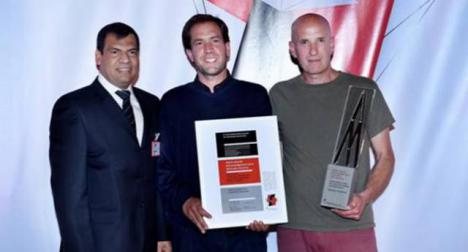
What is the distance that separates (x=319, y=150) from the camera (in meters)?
2.28

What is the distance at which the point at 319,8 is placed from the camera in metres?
2.77

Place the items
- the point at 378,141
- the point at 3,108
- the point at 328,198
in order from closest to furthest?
1. the point at 328,198
2. the point at 378,141
3. the point at 3,108

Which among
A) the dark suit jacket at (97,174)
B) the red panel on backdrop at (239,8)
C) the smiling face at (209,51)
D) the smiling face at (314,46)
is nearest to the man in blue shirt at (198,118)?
the smiling face at (209,51)

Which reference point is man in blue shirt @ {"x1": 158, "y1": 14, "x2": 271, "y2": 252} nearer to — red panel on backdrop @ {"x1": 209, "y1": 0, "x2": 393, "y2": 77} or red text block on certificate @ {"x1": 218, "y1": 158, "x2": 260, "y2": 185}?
red text block on certificate @ {"x1": 218, "y1": 158, "x2": 260, "y2": 185}

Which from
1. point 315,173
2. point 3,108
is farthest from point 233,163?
point 3,108

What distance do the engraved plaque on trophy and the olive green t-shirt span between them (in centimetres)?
4

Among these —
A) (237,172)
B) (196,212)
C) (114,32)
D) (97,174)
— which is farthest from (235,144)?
(114,32)

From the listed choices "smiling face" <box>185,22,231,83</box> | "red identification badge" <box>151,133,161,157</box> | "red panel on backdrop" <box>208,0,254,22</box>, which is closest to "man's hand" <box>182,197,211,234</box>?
"red identification badge" <box>151,133,161,157</box>

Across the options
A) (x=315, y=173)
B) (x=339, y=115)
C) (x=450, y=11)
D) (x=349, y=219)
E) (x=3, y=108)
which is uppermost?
(x=450, y=11)

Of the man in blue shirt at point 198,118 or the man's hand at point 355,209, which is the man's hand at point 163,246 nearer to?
the man in blue shirt at point 198,118

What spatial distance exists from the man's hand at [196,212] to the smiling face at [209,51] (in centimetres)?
46

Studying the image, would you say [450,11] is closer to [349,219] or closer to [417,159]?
[417,159]

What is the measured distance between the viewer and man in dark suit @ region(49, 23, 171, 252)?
7.13ft

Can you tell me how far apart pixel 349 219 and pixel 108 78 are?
1.04 metres
